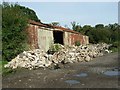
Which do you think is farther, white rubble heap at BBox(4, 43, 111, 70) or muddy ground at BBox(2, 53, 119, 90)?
white rubble heap at BBox(4, 43, 111, 70)

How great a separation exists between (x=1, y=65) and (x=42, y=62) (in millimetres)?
2488

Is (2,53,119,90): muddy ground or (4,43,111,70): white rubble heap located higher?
(4,43,111,70): white rubble heap

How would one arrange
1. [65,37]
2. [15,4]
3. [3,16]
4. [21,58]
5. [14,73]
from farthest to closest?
[65,37]
[15,4]
[3,16]
[21,58]
[14,73]

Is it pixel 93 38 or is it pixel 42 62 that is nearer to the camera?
pixel 42 62

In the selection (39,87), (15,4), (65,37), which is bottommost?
(39,87)

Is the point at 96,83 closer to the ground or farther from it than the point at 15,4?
closer to the ground

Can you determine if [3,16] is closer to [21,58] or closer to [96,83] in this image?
[21,58]

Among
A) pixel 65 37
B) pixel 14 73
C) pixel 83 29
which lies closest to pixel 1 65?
pixel 14 73

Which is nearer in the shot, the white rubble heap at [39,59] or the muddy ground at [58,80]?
the muddy ground at [58,80]

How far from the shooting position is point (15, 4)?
2075 centimetres

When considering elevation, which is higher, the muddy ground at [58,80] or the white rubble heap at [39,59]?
the white rubble heap at [39,59]

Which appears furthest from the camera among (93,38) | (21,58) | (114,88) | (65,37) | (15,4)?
(93,38)

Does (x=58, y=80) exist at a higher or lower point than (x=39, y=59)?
lower

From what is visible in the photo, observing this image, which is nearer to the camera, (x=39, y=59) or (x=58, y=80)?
(x=58, y=80)
